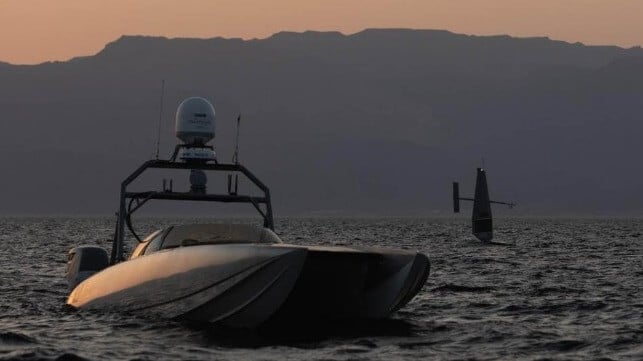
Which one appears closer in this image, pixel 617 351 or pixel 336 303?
pixel 617 351

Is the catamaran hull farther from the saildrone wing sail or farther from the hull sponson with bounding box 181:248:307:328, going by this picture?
the saildrone wing sail

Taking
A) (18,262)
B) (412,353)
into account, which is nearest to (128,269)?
(412,353)

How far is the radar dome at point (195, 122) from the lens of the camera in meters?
26.3

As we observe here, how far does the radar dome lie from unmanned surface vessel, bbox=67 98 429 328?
1841 mm

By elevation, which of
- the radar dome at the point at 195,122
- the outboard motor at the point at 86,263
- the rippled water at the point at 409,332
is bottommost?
the rippled water at the point at 409,332

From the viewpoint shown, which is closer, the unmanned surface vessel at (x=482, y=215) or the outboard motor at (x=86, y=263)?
the outboard motor at (x=86, y=263)

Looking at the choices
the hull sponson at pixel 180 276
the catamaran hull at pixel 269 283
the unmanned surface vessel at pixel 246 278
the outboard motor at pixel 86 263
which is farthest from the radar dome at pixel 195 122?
the catamaran hull at pixel 269 283

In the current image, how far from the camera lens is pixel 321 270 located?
2086 centimetres

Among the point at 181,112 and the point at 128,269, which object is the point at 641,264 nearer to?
the point at 181,112

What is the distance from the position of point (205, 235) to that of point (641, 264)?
97.5 feet

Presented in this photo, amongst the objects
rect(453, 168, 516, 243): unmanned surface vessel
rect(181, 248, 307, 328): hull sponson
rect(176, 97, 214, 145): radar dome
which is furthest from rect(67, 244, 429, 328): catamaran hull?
rect(453, 168, 516, 243): unmanned surface vessel

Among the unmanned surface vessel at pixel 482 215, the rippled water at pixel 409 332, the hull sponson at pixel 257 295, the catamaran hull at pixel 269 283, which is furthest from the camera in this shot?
the unmanned surface vessel at pixel 482 215

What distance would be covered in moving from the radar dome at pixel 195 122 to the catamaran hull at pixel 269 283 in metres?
4.33

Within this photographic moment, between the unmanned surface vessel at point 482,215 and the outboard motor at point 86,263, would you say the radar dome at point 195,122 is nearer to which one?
the outboard motor at point 86,263
